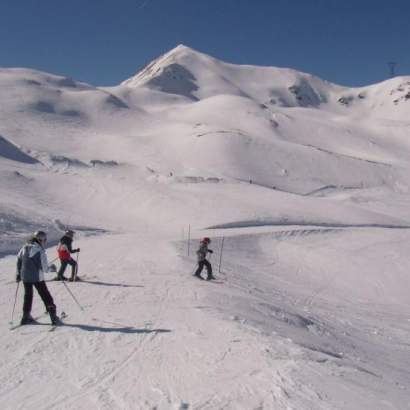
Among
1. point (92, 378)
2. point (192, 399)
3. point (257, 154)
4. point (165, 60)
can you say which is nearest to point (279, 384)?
point (192, 399)

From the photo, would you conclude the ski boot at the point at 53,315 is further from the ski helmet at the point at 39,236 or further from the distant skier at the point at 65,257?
the distant skier at the point at 65,257

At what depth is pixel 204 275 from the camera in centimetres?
1652

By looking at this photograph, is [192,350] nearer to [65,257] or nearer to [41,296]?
[41,296]

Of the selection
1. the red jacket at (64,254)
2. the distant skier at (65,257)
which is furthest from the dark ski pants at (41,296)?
the red jacket at (64,254)

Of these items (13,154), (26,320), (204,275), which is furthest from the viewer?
(13,154)

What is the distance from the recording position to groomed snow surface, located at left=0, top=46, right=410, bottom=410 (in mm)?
6113

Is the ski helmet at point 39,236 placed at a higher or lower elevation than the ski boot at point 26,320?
higher

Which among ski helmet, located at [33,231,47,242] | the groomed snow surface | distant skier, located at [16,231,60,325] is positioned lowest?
the groomed snow surface

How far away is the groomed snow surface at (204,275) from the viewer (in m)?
6.11

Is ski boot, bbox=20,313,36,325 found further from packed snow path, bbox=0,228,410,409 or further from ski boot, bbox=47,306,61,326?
ski boot, bbox=47,306,61,326

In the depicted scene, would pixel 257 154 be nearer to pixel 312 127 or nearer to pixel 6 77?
pixel 312 127

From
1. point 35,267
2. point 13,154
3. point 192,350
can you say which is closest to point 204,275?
point 35,267

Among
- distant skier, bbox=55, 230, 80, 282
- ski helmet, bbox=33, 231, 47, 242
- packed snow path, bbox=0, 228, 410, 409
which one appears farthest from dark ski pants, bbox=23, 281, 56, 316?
distant skier, bbox=55, 230, 80, 282

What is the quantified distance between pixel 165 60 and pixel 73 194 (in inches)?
6644
